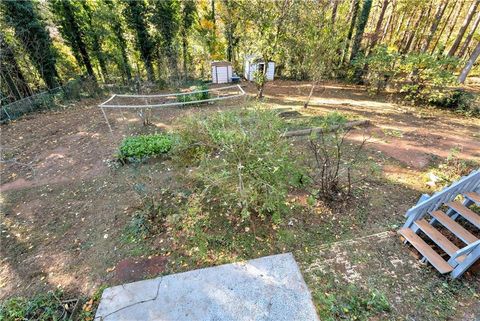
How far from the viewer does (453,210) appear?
3203mm

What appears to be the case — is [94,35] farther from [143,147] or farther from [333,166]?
[333,166]

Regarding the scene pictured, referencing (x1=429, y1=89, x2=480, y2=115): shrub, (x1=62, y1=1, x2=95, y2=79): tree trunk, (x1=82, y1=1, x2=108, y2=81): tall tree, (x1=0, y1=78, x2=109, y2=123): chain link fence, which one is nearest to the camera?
(x1=429, y1=89, x2=480, y2=115): shrub

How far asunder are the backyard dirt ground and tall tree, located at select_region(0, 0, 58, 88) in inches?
148

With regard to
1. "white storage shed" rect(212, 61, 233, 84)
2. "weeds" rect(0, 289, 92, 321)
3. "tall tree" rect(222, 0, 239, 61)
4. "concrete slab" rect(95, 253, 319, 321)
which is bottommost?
"weeds" rect(0, 289, 92, 321)

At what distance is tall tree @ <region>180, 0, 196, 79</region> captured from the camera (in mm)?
13051

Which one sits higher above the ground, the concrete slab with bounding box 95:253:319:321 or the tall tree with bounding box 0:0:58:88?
the tall tree with bounding box 0:0:58:88

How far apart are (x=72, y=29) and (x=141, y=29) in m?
3.27

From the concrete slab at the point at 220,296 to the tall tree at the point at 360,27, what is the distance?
13644 mm

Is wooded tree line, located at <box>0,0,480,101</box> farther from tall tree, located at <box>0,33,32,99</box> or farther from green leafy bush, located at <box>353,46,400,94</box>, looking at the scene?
green leafy bush, located at <box>353,46,400,94</box>

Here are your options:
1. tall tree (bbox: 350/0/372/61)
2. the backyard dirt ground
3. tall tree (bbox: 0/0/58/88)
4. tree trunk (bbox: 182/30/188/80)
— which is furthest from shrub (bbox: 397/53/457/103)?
tall tree (bbox: 0/0/58/88)

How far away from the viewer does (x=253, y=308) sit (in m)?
2.40

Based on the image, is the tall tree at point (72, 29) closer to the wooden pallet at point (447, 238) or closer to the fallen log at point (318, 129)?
the fallen log at point (318, 129)

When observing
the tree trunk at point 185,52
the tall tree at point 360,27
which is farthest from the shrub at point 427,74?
the tree trunk at point 185,52

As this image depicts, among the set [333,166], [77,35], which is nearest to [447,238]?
[333,166]
